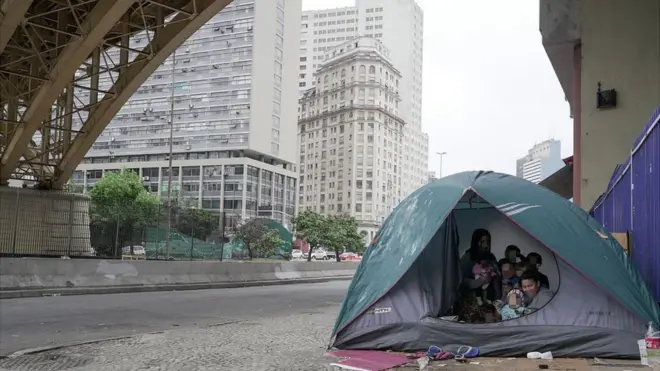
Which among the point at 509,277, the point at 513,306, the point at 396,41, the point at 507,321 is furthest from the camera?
the point at 396,41

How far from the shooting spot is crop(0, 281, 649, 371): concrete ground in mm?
5711

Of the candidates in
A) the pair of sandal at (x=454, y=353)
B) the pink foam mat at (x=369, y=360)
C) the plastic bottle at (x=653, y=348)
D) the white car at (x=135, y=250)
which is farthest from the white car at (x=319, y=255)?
the plastic bottle at (x=653, y=348)

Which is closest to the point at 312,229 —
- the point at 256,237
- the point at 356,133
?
the point at 256,237

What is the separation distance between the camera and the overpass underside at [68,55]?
15977 mm

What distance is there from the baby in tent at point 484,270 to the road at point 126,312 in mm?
4707

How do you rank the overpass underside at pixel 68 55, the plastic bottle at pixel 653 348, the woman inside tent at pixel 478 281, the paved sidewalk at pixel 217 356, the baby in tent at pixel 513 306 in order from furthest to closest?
the overpass underside at pixel 68 55 < the woman inside tent at pixel 478 281 < the baby in tent at pixel 513 306 < the paved sidewalk at pixel 217 356 < the plastic bottle at pixel 653 348

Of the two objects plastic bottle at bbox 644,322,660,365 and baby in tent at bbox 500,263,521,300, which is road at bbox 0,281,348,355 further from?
plastic bottle at bbox 644,322,660,365

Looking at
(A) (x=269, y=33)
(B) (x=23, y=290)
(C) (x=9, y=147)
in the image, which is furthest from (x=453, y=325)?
(A) (x=269, y=33)

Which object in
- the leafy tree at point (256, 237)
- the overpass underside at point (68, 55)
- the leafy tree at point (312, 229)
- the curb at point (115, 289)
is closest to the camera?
the curb at point (115, 289)

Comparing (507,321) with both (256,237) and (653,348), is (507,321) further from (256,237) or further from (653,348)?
(256,237)

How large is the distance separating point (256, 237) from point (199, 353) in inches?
804

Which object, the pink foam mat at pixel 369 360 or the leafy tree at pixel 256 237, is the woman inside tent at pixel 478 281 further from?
the leafy tree at pixel 256 237

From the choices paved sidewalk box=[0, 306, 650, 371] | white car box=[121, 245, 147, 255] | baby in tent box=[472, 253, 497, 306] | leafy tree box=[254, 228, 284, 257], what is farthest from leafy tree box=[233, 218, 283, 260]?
baby in tent box=[472, 253, 497, 306]

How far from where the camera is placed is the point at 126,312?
1112 centimetres
